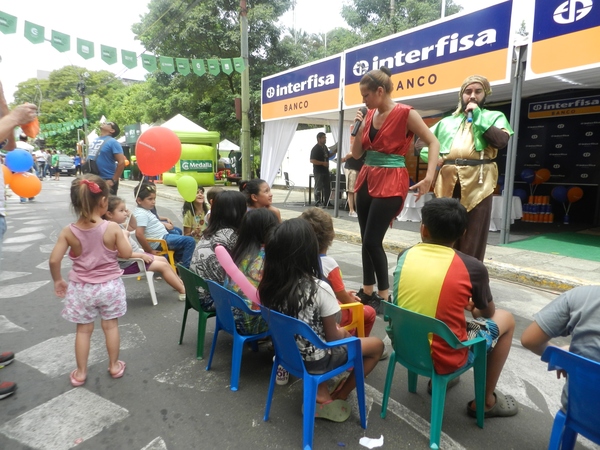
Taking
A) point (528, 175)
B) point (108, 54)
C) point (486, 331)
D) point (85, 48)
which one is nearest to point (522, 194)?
point (528, 175)

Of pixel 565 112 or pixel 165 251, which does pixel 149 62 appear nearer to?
pixel 165 251

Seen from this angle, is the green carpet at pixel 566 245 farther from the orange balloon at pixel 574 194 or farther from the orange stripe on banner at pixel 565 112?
the orange stripe on banner at pixel 565 112

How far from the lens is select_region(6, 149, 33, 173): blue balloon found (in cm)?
470

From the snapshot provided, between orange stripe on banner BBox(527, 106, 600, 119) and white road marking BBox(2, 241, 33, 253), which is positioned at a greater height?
orange stripe on banner BBox(527, 106, 600, 119)

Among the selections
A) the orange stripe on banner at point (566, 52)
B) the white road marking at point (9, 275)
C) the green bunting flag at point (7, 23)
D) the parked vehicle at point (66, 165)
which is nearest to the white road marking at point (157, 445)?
the white road marking at point (9, 275)

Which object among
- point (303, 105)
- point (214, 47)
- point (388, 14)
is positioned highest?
point (388, 14)

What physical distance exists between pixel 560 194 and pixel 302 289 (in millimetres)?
8321

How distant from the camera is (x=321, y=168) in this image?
1056cm

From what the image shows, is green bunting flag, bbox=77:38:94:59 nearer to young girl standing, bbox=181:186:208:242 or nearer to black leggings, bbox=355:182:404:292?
young girl standing, bbox=181:186:208:242

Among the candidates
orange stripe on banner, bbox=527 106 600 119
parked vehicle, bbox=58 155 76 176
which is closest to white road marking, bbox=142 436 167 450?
orange stripe on banner, bbox=527 106 600 119

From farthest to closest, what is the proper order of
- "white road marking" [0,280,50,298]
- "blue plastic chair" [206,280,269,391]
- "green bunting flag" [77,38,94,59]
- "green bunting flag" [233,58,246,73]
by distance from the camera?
"green bunting flag" [233,58,246,73] → "green bunting flag" [77,38,94,59] → "white road marking" [0,280,50,298] → "blue plastic chair" [206,280,269,391]

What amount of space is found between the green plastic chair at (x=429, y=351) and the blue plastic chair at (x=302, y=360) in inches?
8.0

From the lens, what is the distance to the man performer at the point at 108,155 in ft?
18.5

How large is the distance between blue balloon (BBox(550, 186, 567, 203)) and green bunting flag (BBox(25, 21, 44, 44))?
10253 mm
